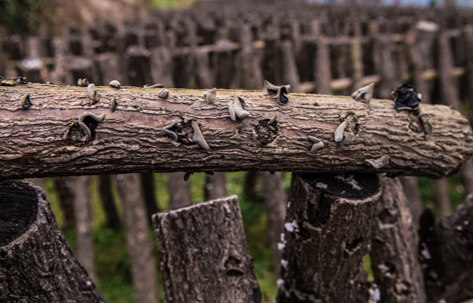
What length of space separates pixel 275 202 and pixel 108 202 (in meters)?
2.39

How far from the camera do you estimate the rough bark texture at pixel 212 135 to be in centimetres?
111

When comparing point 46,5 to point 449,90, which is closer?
point 449,90

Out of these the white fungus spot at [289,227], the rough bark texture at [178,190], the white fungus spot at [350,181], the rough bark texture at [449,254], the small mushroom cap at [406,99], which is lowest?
the rough bark texture at [449,254]

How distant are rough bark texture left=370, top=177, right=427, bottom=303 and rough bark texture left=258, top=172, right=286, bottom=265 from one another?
45.8 inches

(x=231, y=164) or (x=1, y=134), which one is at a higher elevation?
(x=1, y=134)

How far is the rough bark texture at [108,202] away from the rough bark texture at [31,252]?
274 centimetres

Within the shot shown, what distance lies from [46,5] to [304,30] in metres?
6.90

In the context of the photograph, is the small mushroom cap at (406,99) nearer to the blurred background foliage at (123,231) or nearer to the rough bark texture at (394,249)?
the rough bark texture at (394,249)

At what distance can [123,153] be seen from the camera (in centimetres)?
117

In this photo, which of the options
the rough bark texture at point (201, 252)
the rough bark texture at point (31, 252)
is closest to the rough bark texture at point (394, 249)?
the rough bark texture at point (201, 252)

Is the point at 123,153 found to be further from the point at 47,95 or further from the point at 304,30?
the point at 304,30

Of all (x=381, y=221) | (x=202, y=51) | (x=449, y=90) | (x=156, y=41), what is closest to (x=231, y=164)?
(x=381, y=221)

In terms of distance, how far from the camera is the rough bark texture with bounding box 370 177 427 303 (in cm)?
186

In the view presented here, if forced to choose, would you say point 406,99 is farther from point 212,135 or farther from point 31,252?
point 31,252
